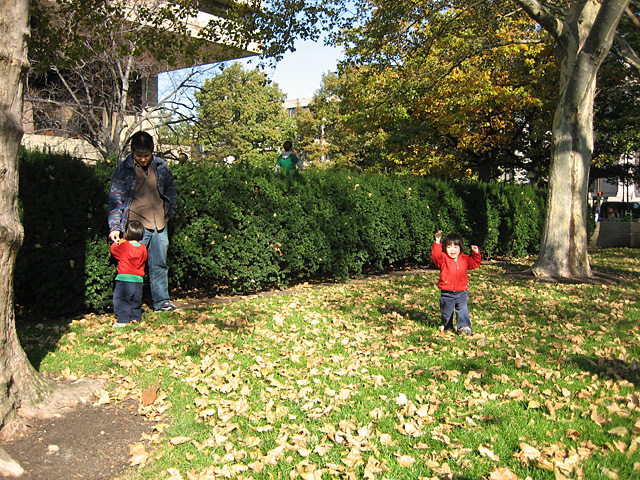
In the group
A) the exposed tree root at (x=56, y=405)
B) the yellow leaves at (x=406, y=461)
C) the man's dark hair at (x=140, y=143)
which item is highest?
the man's dark hair at (x=140, y=143)

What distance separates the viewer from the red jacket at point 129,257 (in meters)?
6.70

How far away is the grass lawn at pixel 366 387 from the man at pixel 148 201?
709 millimetres

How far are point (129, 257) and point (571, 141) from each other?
951 centimetres

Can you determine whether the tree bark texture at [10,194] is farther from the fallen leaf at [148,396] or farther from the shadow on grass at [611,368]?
the shadow on grass at [611,368]

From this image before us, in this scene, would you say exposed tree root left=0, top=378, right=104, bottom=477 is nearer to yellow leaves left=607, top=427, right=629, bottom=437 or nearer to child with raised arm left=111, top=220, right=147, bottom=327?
child with raised arm left=111, top=220, right=147, bottom=327

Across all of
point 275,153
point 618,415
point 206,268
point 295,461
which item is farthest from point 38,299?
point 275,153

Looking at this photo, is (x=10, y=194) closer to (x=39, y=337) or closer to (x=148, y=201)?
(x=39, y=337)

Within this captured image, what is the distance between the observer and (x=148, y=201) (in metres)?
7.13

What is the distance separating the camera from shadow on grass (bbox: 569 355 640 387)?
522 centimetres

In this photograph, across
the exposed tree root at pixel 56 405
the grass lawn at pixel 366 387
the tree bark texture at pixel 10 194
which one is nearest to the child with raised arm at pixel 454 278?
the grass lawn at pixel 366 387

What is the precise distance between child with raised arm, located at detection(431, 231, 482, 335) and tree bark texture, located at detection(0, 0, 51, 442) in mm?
4621

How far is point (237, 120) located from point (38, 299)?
44464 millimetres

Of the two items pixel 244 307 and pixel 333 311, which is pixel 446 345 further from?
pixel 244 307

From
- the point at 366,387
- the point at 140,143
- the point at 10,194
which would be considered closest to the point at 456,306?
the point at 366,387
